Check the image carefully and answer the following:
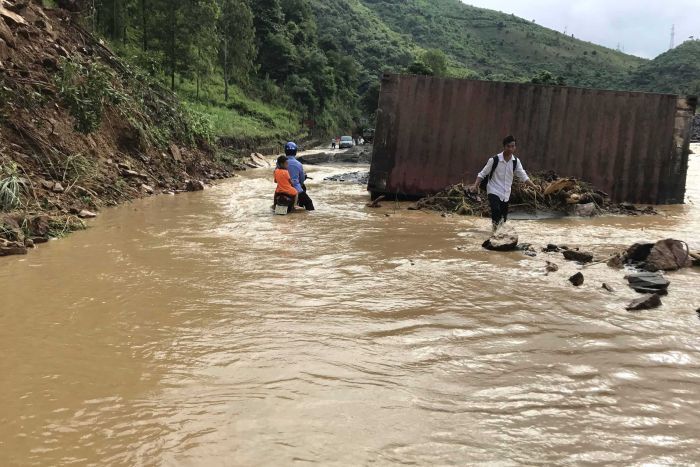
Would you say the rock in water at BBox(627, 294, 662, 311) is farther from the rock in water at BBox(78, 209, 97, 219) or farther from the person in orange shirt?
the rock in water at BBox(78, 209, 97, 219)

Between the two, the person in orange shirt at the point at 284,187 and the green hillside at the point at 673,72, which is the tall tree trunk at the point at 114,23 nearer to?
the person in orange shirt at the point at 284,187

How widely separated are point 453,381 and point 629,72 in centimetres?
12114

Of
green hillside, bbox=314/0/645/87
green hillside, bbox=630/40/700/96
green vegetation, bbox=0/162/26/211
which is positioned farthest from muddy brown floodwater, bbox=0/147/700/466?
green hillside, bbox=630/40/700/96

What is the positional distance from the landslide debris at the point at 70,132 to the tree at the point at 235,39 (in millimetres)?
26272

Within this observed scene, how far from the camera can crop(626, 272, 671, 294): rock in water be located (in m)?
4.46

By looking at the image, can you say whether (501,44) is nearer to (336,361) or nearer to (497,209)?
(497,209)

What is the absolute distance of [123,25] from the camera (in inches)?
1061

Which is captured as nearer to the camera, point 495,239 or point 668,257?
point 668,257

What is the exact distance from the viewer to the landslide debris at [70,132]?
757 cm

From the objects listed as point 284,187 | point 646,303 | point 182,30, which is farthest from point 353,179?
point 182,30

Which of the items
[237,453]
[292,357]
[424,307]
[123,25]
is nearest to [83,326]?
[292,357]

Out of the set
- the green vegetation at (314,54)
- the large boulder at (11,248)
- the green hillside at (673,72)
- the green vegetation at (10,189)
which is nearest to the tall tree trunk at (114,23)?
the green vegetation at (314,54)

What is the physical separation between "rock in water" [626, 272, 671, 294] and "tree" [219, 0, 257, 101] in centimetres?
3773

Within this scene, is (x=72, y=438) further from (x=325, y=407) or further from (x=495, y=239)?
(x=495, y=239)
